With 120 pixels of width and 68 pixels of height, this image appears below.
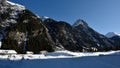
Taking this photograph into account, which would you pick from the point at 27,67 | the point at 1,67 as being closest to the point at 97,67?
the point at 27,67

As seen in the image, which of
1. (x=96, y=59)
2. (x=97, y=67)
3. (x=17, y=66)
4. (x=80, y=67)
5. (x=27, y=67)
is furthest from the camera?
(x=17, y=66)

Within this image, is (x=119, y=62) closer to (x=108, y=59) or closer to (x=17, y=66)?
(x=108, y=59)

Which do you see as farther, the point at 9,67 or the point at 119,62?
the point at 9,67

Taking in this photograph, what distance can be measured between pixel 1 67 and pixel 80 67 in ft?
43.1

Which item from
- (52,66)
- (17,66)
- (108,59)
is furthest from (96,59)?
(17,66)

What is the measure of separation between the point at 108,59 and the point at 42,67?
8.85 metres

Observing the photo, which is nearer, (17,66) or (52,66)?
(52,66)

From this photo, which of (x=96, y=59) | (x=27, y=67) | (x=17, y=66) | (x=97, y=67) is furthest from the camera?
(x=17, y=66)

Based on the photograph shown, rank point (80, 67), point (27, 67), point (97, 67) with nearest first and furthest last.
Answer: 1. point (97, 67)
2. point (80, 67)
3. point (27, 67)

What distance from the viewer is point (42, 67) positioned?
2962 centimetres

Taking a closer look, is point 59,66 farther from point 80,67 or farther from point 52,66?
point 80,67

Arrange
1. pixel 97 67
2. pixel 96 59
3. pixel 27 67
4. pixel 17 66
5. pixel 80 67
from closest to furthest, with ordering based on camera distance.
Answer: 1. pixel 97 67
2. pixel 80 67
3. pixel 96 59
4. pixel 27 67
5. pixel 17 66

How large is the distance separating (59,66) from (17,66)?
7881mm

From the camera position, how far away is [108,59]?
90.4 feet
